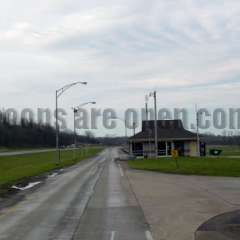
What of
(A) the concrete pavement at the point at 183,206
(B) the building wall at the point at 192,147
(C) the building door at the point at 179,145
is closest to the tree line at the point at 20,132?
(C) the building door at the point at 179,145

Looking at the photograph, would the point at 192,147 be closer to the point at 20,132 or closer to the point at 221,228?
the point at 221,228

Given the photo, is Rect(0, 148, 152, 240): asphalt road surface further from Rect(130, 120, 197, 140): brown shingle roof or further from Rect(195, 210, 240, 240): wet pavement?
Rect(130, 120, 197, 140): brown shingle roof

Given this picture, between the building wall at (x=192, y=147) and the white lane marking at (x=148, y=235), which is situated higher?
the building wall at (x=192, y=147)

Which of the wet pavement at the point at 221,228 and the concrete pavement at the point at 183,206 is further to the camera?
the concrete pavement at the point at 183,206

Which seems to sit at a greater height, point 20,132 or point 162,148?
point 20,132

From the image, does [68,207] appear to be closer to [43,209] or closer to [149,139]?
[43,209]

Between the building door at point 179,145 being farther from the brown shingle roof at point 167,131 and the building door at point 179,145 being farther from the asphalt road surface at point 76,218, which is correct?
the asphalt road surface at point 76,218

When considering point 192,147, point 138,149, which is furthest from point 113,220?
point 138,149

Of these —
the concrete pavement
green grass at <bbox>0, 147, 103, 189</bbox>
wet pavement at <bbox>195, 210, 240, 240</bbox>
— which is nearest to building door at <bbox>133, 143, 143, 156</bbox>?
green grass at <bbox>0, 147, 103, 189</bbox>

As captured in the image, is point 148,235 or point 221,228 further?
Answer: point 221,228

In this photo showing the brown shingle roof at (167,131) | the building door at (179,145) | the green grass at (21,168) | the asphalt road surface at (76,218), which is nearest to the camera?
the asphalt road surface at (76,218)

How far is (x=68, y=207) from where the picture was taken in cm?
1983

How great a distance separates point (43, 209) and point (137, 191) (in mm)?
7769

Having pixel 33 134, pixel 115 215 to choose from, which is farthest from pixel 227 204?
pixel 33 134
